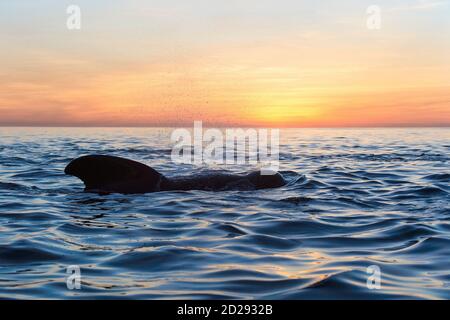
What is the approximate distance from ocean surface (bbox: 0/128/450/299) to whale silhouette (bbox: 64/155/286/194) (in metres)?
0.35

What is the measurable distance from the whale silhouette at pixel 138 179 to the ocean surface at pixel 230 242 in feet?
1.16

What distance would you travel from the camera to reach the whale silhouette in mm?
12670

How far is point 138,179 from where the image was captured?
44.0ft

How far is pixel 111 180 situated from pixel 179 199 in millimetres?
1575

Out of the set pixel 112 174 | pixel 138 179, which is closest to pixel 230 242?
pixel 112 174

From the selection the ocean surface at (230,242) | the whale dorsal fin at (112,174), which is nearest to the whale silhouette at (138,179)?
the whale dorsal fin at (112,174)

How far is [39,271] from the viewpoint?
7348 millimetres

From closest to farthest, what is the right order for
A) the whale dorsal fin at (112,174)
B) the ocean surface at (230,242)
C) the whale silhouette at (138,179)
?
the ocean surface at (230,242) → the whale dorsal fin at (112,174) → the whale silhouette at (138,179)

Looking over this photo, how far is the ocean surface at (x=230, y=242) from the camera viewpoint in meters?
6.63

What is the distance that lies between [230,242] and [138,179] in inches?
195

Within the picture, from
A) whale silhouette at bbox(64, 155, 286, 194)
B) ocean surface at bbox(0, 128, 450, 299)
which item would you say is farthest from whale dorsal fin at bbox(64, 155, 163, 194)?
ocean surface at bbox(0, 128, 450, 299)

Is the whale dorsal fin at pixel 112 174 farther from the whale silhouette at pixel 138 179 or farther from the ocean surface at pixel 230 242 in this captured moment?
the ocean surface at pixel 230 242

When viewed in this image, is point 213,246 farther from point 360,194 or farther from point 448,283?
point 360,194
